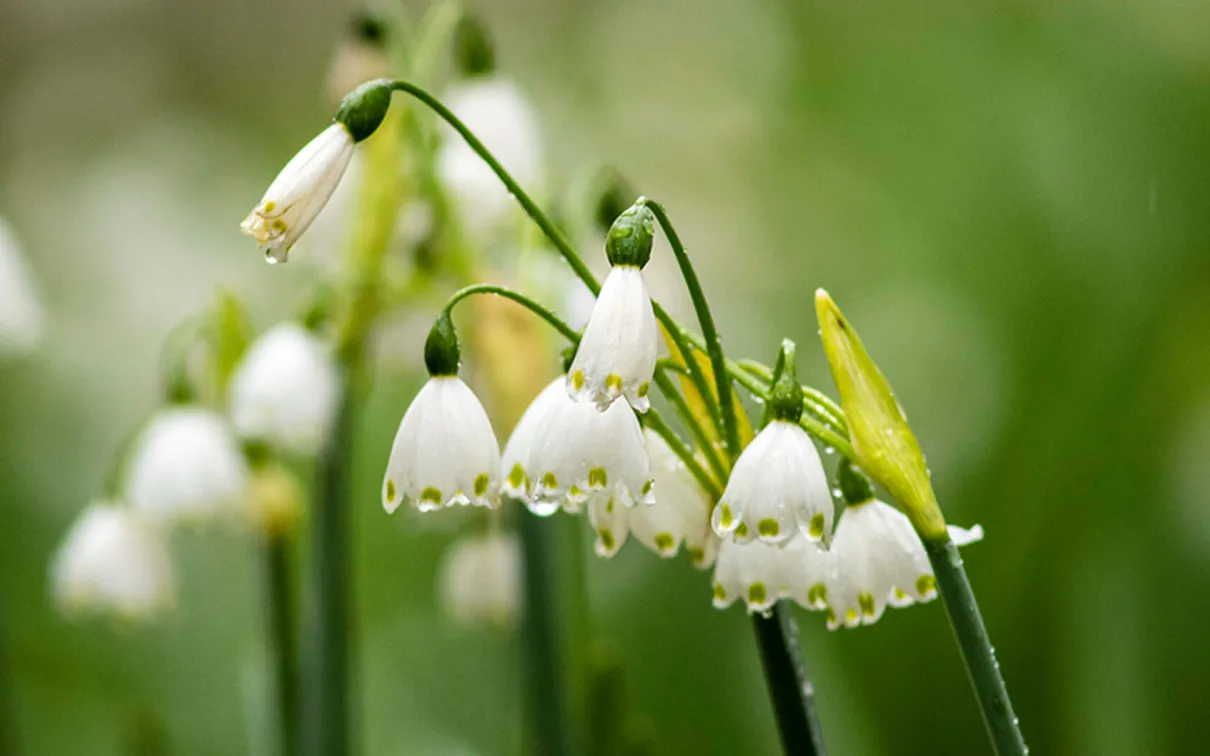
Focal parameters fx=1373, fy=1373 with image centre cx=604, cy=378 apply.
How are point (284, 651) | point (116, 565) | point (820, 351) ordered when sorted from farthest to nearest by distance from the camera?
point (820, 351)
point (116, 565)
point (284, 651)

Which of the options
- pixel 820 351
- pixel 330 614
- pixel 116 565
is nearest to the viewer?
pixel 330 614

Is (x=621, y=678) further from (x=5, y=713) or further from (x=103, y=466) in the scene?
(x=103, y=466)

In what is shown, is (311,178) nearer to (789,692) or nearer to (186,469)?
(789,692)

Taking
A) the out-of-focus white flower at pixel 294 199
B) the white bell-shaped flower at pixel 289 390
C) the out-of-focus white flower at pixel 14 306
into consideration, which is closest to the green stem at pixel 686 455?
the out-of-focus white flower at pixel 294 199

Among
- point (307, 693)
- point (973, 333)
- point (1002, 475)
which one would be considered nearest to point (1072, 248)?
point (973, 333)

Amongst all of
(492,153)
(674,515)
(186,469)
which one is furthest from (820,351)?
(674,515)
